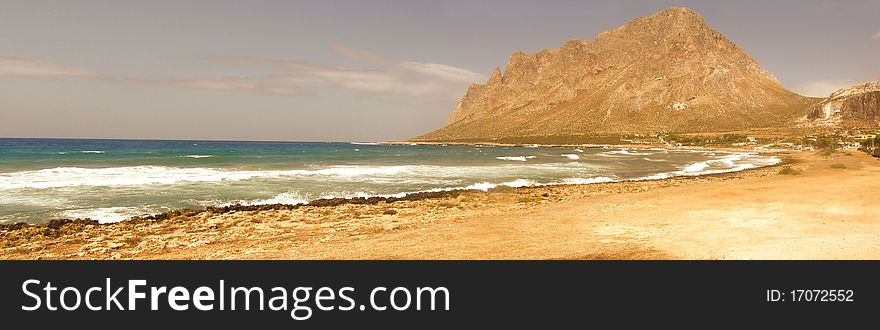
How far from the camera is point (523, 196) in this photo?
78.8 ft

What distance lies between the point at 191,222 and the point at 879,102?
225 metres

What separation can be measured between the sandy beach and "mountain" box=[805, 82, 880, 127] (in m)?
182

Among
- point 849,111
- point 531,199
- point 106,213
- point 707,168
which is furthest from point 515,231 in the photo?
point 849,111

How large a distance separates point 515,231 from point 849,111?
685ft

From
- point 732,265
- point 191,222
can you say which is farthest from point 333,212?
point 732,265

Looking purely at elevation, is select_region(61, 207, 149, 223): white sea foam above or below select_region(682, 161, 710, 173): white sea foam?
below

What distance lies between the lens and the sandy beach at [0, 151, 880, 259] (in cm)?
1070

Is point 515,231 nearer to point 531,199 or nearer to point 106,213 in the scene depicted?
point 531,199

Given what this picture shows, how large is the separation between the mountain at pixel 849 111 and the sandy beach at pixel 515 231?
182 m

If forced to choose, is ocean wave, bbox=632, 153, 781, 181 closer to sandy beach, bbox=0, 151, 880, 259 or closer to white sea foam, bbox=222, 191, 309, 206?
sandy beach, bbox=0, 151, 880, 259

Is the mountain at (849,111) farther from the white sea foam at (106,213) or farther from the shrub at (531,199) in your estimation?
the white sea foam at (106,213)

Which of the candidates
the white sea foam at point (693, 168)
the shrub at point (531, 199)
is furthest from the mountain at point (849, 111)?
the shrub at point (531, 199)

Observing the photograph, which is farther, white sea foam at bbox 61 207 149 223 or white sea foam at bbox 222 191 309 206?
white sea foam at bbox 222 191 309 206

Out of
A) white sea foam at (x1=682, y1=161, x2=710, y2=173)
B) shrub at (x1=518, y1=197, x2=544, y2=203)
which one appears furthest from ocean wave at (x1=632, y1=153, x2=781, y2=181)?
shrub at (x1=518, y1=197, x2=544, y2=203)
